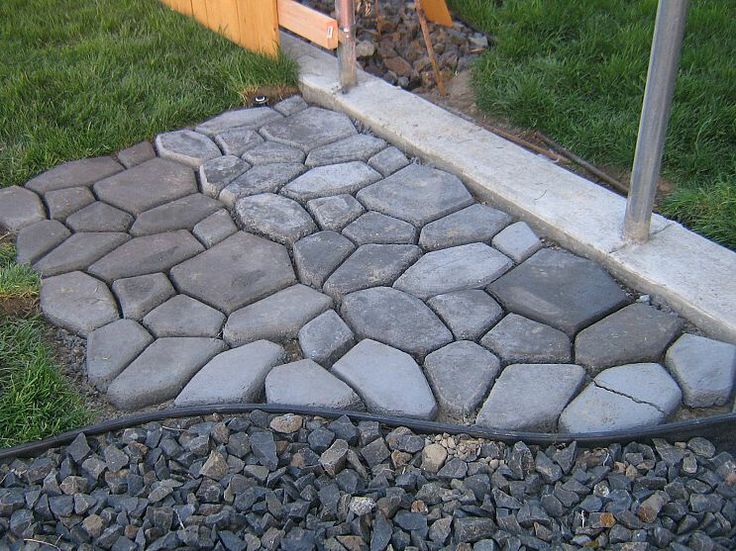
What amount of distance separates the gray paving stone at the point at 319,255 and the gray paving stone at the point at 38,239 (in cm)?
95

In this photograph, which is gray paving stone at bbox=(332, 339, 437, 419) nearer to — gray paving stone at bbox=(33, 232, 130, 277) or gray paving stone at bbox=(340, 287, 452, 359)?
gray paving stone at bbox=(340, 287, 452, 359)

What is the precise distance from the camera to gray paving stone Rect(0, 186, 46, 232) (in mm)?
3422

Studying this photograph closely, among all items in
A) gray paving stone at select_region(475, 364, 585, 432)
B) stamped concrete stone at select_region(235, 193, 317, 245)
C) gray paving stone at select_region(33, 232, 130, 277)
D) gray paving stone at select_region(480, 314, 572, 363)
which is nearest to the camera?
gray paving stone at select_region(475, 364, 585, 432)

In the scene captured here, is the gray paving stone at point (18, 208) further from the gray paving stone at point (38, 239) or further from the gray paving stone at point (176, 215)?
the gray paving stone at point (176, 215)

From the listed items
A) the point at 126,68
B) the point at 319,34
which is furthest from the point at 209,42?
the point at 319,34

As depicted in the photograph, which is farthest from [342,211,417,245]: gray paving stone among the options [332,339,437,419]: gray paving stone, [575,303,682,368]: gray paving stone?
[575,303,682,368]: gray paving stone

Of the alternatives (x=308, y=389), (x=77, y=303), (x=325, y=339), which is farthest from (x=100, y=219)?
(x=308, y=389)

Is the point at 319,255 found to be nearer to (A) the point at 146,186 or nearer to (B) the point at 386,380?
(B) the point at 386,380

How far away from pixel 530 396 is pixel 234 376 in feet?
2.96

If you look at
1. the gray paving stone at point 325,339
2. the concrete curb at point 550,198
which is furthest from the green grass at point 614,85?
the gray paving stone at point 325,339

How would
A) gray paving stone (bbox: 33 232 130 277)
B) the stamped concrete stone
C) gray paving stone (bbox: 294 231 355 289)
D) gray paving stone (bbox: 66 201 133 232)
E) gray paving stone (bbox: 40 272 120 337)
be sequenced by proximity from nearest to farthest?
gray paving stone (bbox: 40 272 120 337), gray paving stone (bbox: 294 231 355 289), gray paving stone (bbox: 33 232 130 277), the stamped concrete stone, gray paving stone (bbox: 66 201 133 232)

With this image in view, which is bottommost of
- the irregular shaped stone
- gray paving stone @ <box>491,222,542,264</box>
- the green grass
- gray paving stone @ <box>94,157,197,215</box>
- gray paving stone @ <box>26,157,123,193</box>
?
gray paving stone @ <box>26,157,123,193</box>

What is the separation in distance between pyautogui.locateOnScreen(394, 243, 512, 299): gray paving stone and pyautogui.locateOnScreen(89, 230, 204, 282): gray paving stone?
84 centimetres

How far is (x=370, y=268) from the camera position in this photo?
3.07m
